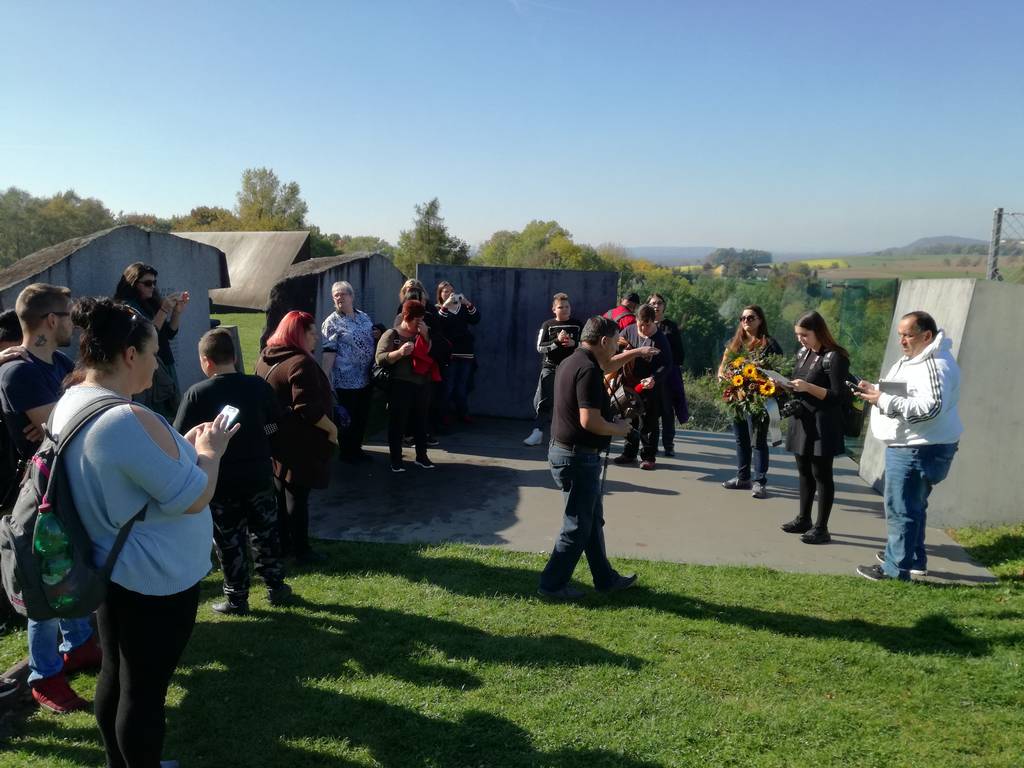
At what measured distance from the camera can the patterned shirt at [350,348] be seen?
7.73 m

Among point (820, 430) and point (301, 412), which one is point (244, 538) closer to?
point (301, 412)

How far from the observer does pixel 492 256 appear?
87.3 metres

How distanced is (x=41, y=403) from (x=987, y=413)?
703cm

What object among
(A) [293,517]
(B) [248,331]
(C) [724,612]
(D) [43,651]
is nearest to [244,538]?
(A) [293,517]

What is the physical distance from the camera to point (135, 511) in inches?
96.3

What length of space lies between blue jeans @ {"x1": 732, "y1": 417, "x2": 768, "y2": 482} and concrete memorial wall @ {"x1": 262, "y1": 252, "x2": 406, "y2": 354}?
480 cm

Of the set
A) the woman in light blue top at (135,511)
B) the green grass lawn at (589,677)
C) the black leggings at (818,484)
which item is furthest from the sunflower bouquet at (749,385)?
the woman in light blue top at (135,511)

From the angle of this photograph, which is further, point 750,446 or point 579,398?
point 750,446

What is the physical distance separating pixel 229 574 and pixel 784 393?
4696 mm

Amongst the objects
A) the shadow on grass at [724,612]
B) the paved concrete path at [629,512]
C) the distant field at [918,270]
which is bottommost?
the shadow on grass at [724,612]

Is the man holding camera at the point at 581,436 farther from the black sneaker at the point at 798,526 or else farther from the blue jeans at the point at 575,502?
the black sneaker at the point at 798,526

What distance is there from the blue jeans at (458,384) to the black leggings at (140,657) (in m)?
7.16

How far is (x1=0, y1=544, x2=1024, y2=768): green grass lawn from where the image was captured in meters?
3.27

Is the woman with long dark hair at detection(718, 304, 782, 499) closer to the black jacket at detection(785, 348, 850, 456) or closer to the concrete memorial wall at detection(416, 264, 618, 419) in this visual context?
the black jacket at detection(785, 348, 850, 456)
